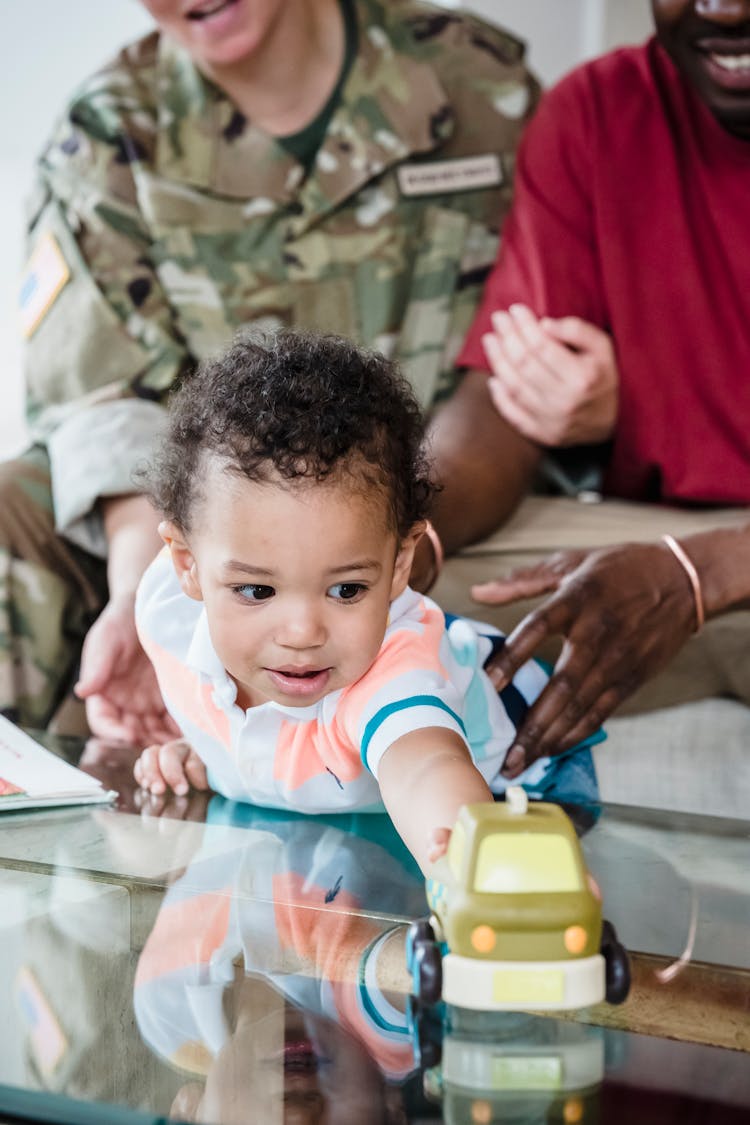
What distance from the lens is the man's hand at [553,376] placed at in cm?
125

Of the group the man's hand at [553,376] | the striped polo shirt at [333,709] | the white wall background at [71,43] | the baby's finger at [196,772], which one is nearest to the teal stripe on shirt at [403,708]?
the striped polo shirt at [333,709]

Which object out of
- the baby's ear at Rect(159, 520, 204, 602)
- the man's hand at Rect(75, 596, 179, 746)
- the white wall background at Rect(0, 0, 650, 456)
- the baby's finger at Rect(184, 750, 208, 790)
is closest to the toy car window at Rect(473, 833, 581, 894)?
the baby's ear at Rect(159, 520, 204, 602)

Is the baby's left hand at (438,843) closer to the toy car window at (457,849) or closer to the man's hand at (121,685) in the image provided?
the toy car window at (457,849)

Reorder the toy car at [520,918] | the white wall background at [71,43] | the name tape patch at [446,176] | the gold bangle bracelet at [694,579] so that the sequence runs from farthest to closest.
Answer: the white wall background at [71,43] < the name tape patch at [446,176] < the gold bangle bracelet at [694,579] < the toy car at [520,918]

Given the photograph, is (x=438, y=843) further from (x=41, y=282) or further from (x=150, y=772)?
(x=41, y=282)

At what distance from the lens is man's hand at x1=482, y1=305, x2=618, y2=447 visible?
1246 mm

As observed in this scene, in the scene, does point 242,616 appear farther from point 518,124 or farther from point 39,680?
point 518,124

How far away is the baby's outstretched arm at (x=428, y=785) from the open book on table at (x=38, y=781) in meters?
0.30

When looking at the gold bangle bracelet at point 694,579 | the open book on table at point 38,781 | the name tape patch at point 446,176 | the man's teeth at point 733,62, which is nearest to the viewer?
the open book on table at point 38,781

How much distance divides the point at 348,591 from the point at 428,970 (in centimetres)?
21

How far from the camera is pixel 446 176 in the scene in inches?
56.7

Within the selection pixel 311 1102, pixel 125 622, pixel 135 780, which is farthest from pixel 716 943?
pixel 125 622

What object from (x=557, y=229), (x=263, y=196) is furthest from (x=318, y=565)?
(x=263, y=196)

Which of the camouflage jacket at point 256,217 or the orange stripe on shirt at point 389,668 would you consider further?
the camouflage jacket at point 256,217
